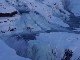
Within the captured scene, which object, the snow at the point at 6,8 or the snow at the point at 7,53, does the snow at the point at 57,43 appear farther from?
the snow at the point at 6,8

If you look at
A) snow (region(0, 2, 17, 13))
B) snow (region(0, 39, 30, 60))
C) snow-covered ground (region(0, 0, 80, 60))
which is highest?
snow (region(0, 2, 17, 13))

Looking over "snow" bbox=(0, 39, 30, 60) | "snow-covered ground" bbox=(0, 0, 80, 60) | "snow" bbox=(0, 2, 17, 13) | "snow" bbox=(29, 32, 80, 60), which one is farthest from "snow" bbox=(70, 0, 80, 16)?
"snow" bbox=(0, 39, 30, 60)

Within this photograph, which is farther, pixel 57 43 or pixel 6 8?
pixel 6 8

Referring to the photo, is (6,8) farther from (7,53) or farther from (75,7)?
(75,7)

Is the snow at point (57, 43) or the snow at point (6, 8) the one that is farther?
the snow at point (6, 8)

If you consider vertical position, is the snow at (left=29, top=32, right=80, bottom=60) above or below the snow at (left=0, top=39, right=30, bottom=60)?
above

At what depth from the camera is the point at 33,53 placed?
7.57m

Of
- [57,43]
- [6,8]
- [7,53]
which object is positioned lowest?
[7,53]

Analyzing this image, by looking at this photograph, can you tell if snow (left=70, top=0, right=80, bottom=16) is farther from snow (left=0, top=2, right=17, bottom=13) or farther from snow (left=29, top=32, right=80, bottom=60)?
snow (left=29, top=32, right=80, bottom=60)

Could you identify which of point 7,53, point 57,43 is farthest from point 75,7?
point 7,53

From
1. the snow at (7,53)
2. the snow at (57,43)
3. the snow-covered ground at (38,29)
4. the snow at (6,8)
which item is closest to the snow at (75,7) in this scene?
the snow-covered ground at (38,29)

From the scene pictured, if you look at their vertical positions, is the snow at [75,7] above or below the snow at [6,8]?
below

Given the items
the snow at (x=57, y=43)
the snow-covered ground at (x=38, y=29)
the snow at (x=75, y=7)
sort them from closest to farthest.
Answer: the snow at (x=57, y=43)
the snow-covered ground at (x=38, y=29)
the snow at (x=75, y=7)

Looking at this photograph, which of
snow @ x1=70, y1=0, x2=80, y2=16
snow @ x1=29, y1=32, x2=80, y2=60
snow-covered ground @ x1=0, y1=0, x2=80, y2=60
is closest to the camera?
snow @ x1=29, y1=32, x2=80, y2=60
